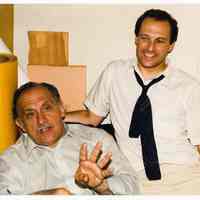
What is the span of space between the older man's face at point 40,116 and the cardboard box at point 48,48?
0.46 meters

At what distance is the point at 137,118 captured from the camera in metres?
1.45

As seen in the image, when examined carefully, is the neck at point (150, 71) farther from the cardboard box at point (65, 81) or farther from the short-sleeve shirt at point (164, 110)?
the cardboard box at point (65, 81)

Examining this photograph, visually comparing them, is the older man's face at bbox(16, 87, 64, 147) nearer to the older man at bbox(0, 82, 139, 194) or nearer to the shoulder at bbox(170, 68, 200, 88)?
the older man at bbox(0, 82, 139, 194)

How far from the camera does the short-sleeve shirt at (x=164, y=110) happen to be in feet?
4.73

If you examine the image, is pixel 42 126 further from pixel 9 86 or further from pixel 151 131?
pixel 151 131

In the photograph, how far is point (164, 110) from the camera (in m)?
1.46

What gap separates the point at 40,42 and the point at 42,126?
0.61m

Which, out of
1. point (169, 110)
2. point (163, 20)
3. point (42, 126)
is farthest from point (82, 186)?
point (163, 20)

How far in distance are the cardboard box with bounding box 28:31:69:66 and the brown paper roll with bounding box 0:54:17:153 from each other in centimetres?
38

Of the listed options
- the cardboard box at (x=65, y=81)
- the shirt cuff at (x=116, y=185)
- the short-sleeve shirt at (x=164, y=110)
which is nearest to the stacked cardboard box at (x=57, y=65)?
the cardboard box at (x=65, y=81)

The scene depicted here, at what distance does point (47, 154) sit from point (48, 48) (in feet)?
1.95

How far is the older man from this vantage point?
1.24 meters

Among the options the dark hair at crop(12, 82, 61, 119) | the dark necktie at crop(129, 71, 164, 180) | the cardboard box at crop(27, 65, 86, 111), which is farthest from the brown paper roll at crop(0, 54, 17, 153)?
the dark necktie at crop(129, 71, 164, 180)

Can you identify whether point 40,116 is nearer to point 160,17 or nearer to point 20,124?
point 20,124
